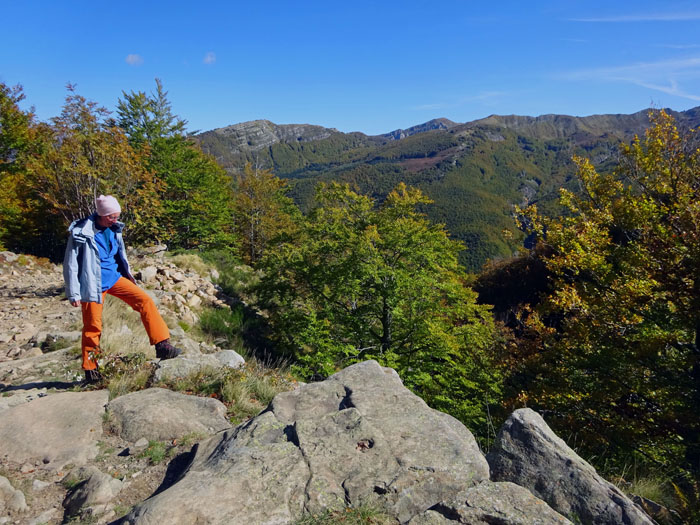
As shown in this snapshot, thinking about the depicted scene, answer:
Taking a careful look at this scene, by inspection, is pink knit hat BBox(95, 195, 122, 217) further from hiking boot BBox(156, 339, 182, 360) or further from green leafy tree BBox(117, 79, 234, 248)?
green leafy tree BBox(117, 79, 234, 248)

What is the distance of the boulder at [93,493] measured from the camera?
8.30 feet

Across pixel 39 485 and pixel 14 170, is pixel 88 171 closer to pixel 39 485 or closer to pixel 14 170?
pixel 39 485

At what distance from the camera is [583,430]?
7.02 m

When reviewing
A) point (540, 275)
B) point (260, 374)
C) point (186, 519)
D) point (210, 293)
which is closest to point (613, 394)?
point (260, 374)

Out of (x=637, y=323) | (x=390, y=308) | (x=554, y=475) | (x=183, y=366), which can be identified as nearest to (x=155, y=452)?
(x=183, y=366)

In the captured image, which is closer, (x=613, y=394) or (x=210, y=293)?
(x=613, y=394)

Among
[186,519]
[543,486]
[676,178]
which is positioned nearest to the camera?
[186,519]

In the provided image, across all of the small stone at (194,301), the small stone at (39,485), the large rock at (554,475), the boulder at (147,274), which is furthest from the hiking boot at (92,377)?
the boulder at (147,274)

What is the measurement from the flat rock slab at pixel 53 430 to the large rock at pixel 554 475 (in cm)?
330

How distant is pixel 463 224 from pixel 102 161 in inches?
6292

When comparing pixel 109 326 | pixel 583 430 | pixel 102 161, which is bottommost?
pixel 583 430

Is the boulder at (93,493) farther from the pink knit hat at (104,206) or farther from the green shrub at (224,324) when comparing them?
the green shrub at (224,324)

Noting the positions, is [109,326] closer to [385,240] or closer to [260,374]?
[260,374]

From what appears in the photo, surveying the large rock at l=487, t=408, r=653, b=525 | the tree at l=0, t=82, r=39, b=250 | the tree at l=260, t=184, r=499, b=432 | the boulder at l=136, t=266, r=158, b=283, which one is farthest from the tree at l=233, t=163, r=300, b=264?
the large rock at l=487, t=408, r=653, b=525
